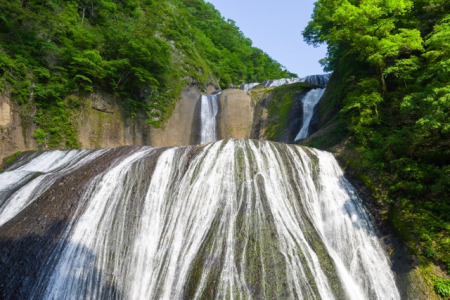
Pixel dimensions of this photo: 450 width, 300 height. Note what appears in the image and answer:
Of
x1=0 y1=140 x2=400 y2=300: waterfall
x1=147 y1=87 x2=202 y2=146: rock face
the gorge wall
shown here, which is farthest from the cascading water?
x1=0 y1=140 x2=400 y2=300: waterfall

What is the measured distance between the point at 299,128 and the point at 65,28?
14.6m

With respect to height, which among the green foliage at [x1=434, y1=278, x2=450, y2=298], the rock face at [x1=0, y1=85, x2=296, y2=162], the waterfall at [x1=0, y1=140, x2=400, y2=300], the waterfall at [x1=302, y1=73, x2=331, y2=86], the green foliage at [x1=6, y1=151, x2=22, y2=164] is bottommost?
the green foliage at [x1=434, y1=278, x2=450, y2=298]

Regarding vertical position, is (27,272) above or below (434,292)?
above

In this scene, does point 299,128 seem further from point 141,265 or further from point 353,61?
point 141,265

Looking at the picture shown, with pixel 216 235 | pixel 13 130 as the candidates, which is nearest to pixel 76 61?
pixel 13 130

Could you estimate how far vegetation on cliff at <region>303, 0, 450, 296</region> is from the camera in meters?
5.54

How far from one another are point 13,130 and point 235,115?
40.9 ft

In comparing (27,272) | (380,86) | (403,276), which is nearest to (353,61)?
(380,86)

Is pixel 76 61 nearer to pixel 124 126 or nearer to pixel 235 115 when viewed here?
pixel 124 126

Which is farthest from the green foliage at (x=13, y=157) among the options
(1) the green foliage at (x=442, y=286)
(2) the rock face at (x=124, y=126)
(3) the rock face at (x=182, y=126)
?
(1) the green foliage at (x=442, y=286)

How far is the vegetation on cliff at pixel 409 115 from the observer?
5535mm

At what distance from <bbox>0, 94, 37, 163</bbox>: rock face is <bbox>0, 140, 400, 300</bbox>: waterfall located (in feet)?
16.9

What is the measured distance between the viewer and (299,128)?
15906mm

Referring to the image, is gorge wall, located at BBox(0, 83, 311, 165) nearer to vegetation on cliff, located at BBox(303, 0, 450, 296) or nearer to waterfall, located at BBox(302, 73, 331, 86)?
waterfall, located at BBox(302, 73, 331, 86)
